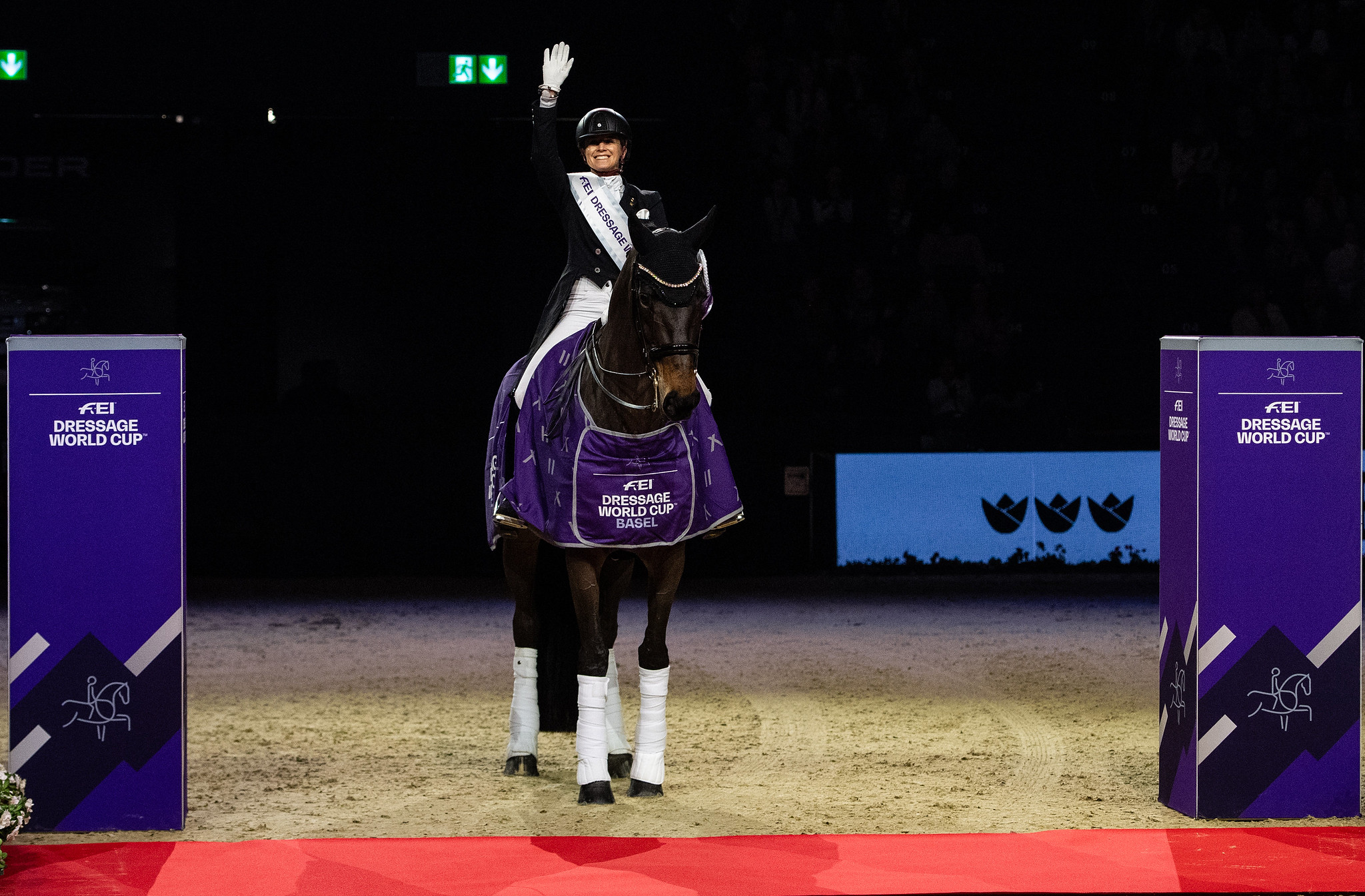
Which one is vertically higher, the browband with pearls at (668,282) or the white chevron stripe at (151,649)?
the browband with pearls at (668,282)

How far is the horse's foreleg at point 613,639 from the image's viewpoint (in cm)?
588

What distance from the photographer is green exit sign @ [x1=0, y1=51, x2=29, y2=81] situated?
11594 millimetres

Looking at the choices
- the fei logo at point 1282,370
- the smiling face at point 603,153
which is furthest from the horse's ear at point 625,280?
the fei logo at point 1282,370

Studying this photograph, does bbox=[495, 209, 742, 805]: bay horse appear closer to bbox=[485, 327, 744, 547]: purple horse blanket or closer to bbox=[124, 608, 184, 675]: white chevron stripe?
bbox=[485, 327, 744, 547]: purple horse blanket

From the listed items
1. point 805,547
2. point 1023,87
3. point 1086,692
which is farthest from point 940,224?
point 1086,692

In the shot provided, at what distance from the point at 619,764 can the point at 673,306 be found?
2.02 meters

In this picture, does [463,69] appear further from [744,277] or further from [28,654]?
[28,654]

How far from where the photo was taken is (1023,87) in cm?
1373

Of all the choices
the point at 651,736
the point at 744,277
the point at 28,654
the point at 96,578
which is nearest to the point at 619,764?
the point at 651,736

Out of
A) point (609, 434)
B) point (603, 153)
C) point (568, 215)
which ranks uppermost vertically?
point (603, 153)

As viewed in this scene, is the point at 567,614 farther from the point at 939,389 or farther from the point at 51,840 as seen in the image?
the point at 939,389

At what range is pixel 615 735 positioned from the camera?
594 cm

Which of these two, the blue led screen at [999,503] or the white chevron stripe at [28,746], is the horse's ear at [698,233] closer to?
the white chevron stripe at [28,746]

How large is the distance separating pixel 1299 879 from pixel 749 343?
27.5ft
